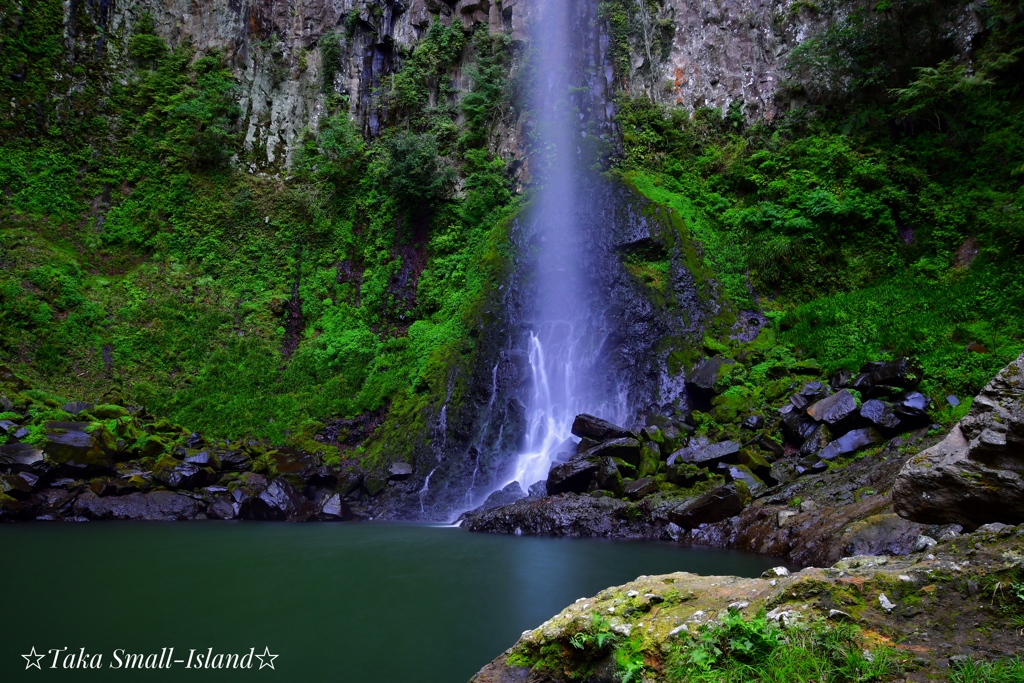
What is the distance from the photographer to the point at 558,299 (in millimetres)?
16781

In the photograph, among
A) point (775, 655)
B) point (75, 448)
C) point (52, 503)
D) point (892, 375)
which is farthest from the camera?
point (75, 448)

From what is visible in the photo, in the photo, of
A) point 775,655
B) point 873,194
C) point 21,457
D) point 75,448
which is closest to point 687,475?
point 775,655

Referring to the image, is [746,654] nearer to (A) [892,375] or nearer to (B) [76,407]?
(A) [892,375]

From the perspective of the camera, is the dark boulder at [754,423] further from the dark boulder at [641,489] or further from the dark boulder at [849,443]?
the dark boulder at [641,489]

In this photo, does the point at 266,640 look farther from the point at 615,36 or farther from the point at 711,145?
the point at 615,36

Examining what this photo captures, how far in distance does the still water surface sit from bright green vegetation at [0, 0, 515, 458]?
19.7 feet

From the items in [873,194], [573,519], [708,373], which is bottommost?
[573,519]

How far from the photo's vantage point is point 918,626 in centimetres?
276

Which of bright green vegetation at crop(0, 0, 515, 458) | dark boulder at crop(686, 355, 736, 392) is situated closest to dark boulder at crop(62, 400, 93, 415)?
bright green vegetation at crop(0, 0, 515, 458)

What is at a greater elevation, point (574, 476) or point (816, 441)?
point (816, 441)

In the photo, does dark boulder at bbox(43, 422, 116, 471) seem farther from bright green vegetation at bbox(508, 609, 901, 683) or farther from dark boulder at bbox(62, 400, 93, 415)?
bright green vegetation at bbox(508, 609, 901, 683)

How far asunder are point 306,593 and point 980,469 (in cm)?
680

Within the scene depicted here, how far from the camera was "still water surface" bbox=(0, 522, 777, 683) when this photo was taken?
4.93 metres

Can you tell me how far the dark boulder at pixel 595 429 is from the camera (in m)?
12.2
